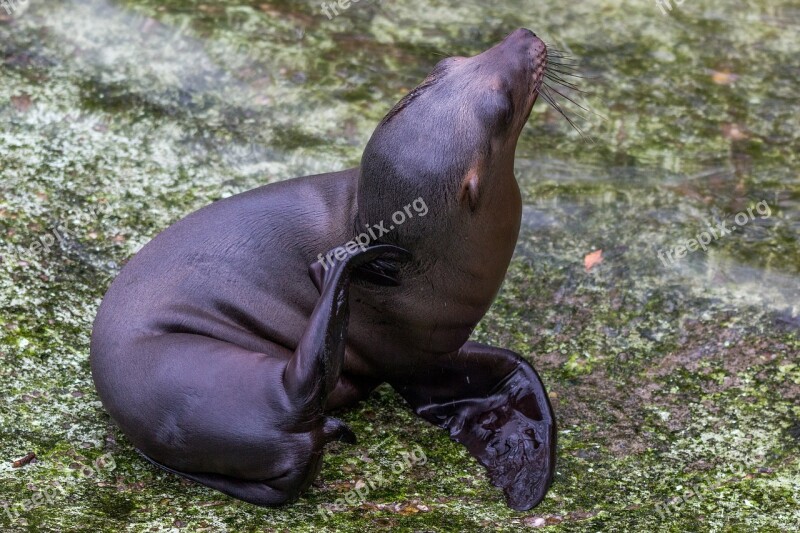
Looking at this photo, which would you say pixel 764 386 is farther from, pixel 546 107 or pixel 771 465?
pixel 546 107

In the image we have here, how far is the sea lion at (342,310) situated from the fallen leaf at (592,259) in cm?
118

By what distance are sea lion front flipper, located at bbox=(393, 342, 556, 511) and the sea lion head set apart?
2.43 ft

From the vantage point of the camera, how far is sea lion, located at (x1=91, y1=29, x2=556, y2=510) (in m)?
4.12

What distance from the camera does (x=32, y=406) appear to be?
Result: 184 inches

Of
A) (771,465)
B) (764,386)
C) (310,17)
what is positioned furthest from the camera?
(310,17)

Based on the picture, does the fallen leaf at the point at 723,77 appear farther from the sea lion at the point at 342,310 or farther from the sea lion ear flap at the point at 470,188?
the sea lion ear flap at the point at 470,188

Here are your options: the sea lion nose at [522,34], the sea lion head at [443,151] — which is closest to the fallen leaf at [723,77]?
the sea lion nose at [522,34]

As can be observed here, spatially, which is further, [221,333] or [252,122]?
[252,122]

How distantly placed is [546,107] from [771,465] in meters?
3.36

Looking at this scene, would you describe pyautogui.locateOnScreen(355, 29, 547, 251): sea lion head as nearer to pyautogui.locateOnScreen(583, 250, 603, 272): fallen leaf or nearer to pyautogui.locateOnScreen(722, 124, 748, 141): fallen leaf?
pyautogui.locateOnScreen(583, 250, 603, 272): fallen leaf

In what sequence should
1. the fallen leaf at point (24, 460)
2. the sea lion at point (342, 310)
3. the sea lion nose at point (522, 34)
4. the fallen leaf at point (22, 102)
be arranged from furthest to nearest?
the fallen leaf at point (22, 102) → the sea lion nose at point (522, 34) → the fallen leaf at point (24, 460) → the sea lion at point (342, 310)

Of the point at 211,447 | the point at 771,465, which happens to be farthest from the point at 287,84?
the point at 771,465

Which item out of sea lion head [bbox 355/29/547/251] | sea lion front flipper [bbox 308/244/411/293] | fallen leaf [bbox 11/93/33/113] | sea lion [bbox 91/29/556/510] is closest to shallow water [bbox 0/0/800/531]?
fallen leaf [bbox 11/93/33/113]

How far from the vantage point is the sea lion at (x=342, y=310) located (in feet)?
13.5
